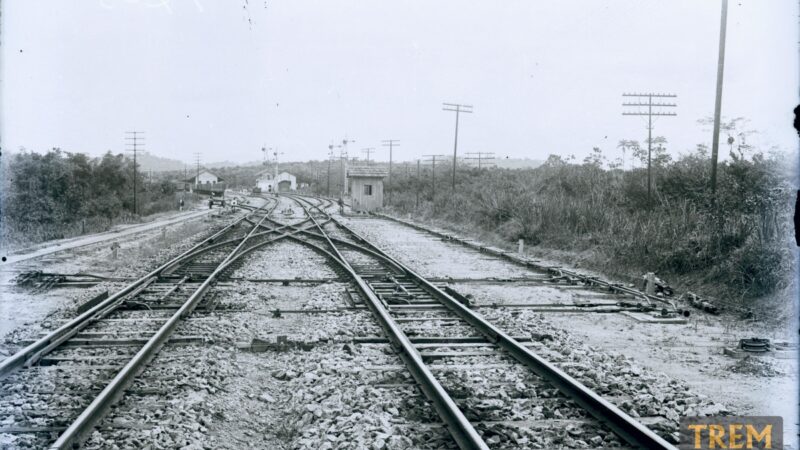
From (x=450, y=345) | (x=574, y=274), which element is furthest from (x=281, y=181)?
(x=450, y=345)

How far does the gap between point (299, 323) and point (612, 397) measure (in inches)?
181

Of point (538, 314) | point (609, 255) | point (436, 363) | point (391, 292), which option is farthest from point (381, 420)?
point (609, 255)

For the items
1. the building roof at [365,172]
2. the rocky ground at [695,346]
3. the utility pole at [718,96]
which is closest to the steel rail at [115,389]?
the rocky ground at [695,346]

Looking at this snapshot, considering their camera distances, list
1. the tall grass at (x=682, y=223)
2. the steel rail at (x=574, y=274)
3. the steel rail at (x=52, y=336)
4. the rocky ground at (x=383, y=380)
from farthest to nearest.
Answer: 1. the tall grass at (x=682, y=223)
2. the steel rail at (x=574, y=274)
3. the steel rail at (x=52, y=336)
4. the rocky ground at (x=383, y=380)

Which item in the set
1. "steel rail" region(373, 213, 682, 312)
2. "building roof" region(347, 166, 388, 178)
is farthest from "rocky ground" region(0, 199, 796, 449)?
"building roof" region(347, 166, 388, 178)

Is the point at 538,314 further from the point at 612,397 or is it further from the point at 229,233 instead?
the point at 229,233

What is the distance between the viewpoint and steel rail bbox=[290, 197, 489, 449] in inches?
180

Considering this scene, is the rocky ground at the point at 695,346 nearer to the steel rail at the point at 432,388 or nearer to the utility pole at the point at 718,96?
the steel rail at the point at 432,388

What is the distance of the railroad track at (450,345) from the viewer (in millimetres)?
4781

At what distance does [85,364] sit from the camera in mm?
6586

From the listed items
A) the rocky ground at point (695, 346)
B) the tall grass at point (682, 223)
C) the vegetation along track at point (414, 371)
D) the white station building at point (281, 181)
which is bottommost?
the rocky ground at point (695, 346)

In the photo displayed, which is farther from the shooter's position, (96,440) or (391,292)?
(391,292)

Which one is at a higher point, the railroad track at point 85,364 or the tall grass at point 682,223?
the tall grass at point 682,223

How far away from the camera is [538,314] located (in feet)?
31.4
